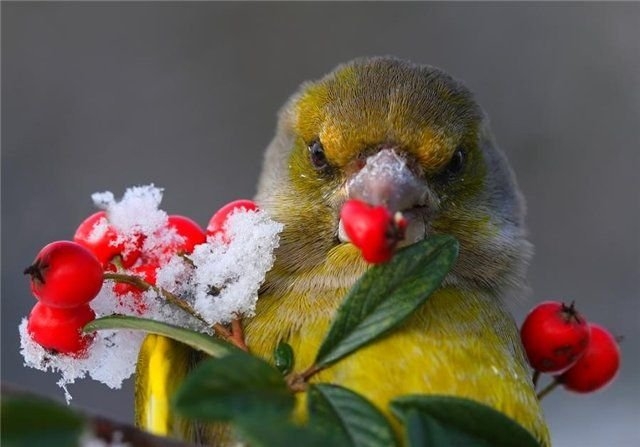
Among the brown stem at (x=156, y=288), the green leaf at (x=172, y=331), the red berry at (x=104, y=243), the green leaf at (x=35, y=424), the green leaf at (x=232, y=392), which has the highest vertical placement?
the red berry at (x=104, y=243)

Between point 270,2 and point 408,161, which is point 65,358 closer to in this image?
point 408,161

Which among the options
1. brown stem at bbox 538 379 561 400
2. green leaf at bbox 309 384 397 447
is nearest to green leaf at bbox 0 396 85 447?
green leaf at bbox 309 384 397 447

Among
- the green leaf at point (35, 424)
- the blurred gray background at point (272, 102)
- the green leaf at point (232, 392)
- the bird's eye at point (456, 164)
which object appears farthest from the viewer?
the blurred gray background at point (272, 102)

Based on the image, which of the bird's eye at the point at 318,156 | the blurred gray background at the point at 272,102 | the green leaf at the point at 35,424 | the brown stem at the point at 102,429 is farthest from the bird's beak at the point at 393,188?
the blurred gray background at the point at 272,102

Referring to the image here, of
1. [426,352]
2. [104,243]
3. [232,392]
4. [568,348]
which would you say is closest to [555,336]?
[568,348]

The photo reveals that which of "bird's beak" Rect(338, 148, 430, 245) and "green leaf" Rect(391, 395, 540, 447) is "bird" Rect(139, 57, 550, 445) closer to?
"bird's beak" Rect(338, 148, 430, 245)

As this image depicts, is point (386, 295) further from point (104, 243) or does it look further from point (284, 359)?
point (104, 243)

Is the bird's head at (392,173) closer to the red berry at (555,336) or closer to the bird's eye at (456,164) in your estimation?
the bird's eye at (456,164)

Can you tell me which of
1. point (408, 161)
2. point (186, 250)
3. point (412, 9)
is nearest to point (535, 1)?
point (412, 9)
